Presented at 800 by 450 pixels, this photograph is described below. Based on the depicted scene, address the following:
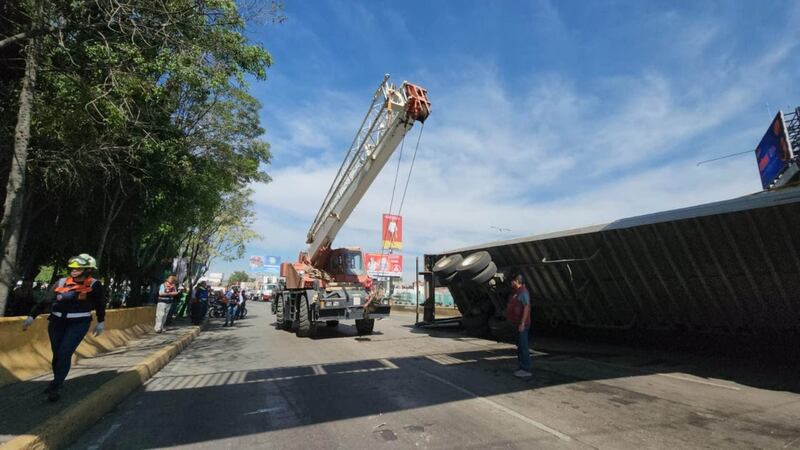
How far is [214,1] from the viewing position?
7.86 m

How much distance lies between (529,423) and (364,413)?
1.91 meters

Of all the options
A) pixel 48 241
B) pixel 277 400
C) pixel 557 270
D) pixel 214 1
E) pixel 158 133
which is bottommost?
pixel 277 400

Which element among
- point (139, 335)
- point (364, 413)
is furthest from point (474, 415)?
point (139, 335)

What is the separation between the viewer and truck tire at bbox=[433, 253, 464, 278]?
40.9 feet

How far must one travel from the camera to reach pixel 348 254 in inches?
592

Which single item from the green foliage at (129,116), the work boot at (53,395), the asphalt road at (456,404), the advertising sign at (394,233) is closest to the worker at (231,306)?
the green foliage at (129,116)

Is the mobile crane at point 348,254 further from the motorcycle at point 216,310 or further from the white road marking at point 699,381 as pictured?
the motorcycle at point 216,310

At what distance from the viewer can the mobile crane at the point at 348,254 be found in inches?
496

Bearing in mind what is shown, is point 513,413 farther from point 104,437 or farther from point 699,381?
point 104,437

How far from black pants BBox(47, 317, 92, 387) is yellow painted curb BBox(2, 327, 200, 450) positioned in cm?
47

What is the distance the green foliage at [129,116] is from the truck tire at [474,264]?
6808 millimetres

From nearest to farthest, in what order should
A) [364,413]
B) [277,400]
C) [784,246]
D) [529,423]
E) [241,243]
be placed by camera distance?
[529,423]
[364,413]
[277,400]
[784,246]
[241,243]

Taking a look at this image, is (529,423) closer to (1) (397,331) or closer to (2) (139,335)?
(1) (397,331)

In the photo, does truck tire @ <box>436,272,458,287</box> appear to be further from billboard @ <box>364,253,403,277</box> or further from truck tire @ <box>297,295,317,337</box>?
billboard @ <box>364,253,403,277</box>
